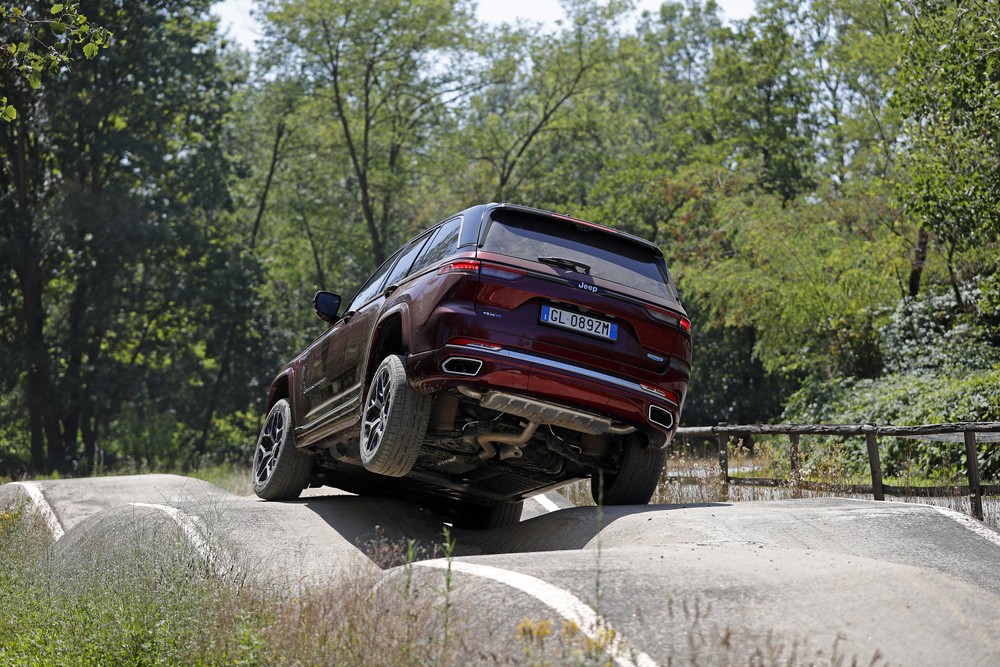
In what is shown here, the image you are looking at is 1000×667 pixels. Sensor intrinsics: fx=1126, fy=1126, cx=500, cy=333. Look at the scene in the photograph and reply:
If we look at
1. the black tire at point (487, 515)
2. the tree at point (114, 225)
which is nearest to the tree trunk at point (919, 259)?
the black tire at point (487, 515)

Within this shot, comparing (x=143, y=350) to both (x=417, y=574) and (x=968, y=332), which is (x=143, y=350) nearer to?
(x=968, y=332)

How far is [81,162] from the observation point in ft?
102

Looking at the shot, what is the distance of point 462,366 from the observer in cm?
715

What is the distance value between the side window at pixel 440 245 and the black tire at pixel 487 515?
9.39ft

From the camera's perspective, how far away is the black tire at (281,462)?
1021 cm

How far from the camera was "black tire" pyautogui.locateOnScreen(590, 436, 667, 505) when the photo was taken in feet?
28.1

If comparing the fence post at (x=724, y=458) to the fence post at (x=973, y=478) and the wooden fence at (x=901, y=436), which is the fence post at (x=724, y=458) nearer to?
the wooden fence at (x=901, y=436)

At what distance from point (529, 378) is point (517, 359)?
0.47 ft

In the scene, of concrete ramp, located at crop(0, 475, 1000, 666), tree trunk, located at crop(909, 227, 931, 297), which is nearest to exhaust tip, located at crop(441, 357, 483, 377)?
concrete ramp, located at crop(0, 475, 1000, 666)

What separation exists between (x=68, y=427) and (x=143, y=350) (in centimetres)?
320

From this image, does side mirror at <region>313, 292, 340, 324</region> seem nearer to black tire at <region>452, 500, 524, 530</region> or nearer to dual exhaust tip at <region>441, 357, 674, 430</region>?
black tire at <region>452, 500, 524, 530</region>

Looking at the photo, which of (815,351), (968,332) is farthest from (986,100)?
(815,351)

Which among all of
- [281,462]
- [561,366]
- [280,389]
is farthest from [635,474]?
[280,389]

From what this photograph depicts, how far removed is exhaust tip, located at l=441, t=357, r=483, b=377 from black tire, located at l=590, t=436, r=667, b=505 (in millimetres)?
1859
